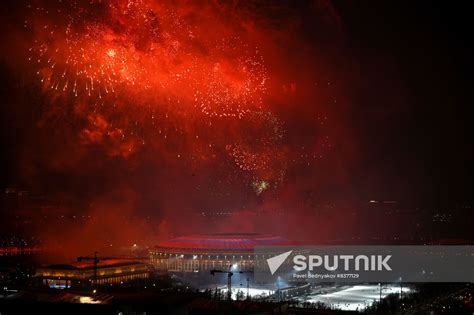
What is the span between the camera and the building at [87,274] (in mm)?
24375

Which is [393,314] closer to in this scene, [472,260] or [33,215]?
[472,260]

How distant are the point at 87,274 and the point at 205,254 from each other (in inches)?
268

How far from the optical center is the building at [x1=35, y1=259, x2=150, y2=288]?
80.0 feet

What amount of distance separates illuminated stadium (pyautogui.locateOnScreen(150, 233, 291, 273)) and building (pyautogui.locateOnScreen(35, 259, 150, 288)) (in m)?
3.11

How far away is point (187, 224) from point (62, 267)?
21129 mm

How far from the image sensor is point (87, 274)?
2505cm
